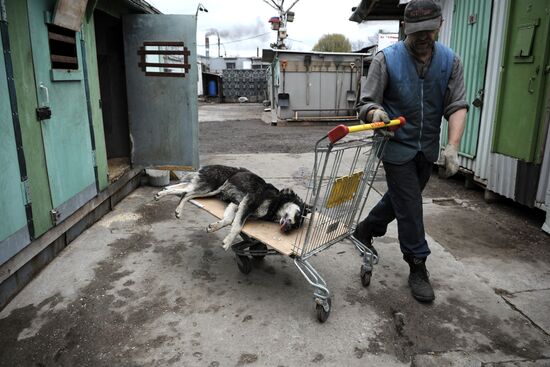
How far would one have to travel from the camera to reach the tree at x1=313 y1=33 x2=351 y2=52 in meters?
48.4

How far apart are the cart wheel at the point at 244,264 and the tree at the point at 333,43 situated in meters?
47.2

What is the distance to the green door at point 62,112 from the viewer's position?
3553 millimetres

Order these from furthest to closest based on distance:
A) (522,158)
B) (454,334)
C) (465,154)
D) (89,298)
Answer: (465,154) < (522,158) < (89,298) < (454,334)

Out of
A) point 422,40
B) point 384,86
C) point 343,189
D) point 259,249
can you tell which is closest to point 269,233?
point 259,249

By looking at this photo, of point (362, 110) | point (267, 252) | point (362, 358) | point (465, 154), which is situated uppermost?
point (362, 110)

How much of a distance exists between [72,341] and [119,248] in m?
1.52

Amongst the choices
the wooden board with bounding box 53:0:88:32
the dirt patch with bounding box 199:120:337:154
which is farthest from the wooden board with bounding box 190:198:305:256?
the dirt patch with bounding box 199:120:337:154

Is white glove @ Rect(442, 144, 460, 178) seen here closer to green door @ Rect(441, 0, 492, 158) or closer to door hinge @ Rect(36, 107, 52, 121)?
green door @ Rect(441, 0, 492, 158)

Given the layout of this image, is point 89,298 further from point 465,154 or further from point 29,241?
point 465,154

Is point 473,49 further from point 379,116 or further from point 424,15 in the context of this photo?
point 379,116

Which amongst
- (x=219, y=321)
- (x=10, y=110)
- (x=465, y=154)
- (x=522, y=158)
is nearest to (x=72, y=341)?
(x=219, y=321)

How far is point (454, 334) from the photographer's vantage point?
9.00 ft

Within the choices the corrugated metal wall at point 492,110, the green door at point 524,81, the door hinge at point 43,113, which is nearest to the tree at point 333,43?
the corrugated metal wall at point 492,110

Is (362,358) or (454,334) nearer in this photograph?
(362,358)
